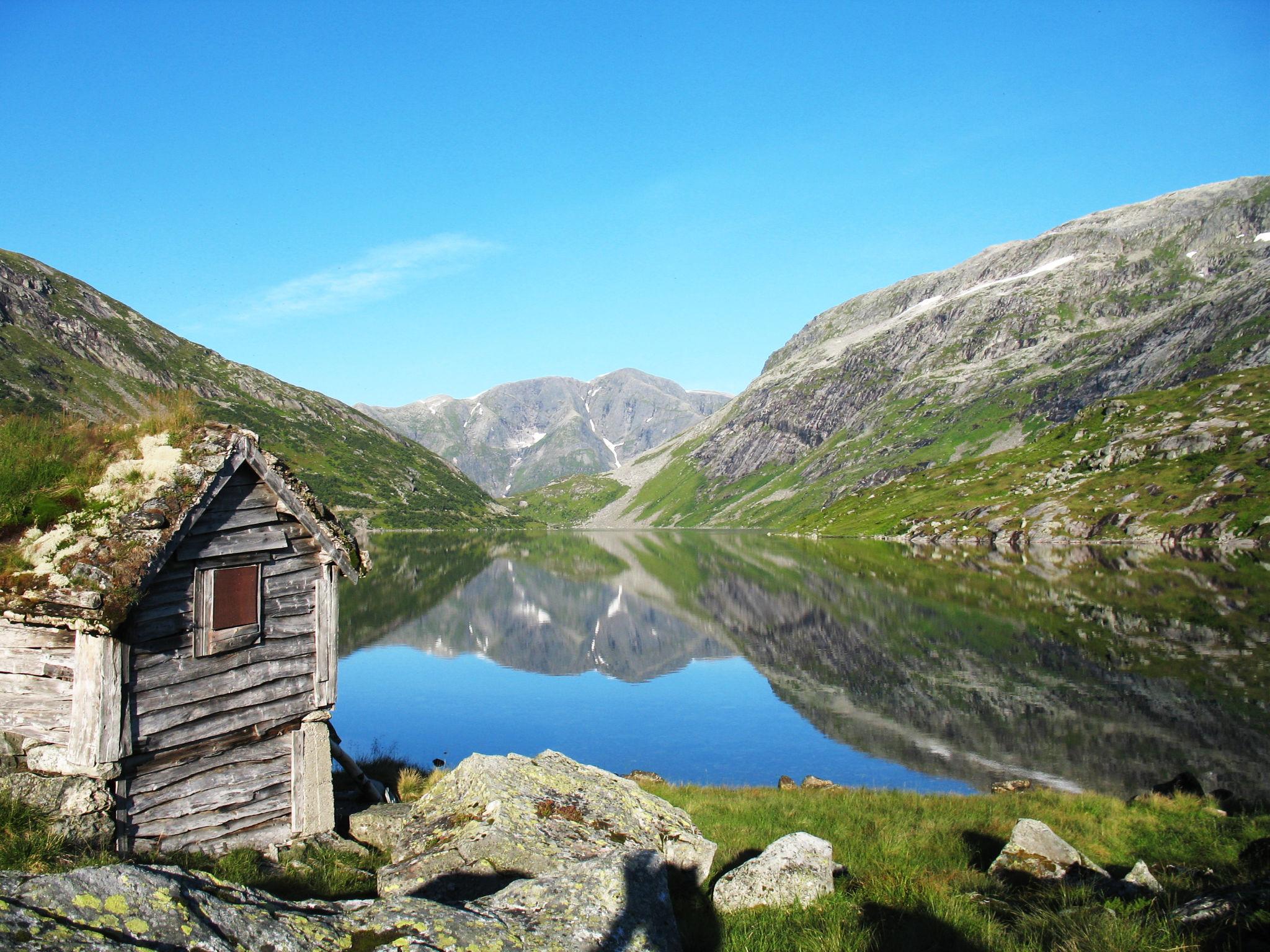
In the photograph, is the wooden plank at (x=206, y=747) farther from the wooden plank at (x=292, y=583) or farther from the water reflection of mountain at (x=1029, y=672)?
the water reflection of mountain at (x=1029, y=672)

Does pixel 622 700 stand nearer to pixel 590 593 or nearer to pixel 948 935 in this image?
pixel 948 935

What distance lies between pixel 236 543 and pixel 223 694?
116 inches

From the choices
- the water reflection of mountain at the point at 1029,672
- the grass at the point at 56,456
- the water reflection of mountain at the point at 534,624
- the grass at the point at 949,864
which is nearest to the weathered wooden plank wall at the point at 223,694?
the grass at the point at 56,456

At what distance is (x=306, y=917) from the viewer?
659 centimetres

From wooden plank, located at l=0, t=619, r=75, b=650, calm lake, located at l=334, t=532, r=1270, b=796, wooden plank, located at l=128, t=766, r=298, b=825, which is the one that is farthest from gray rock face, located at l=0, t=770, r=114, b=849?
calm lake, located at l=334, t=532, r=1270, b=796

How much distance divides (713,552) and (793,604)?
3469 inches

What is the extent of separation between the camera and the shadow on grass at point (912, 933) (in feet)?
32.2

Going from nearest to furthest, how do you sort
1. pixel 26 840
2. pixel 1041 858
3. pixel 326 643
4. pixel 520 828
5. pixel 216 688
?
pixel 26 840
pixel 520 828
pixel 1041 858
pixel 216 688
pixel 326 643

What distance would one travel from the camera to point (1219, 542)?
116m

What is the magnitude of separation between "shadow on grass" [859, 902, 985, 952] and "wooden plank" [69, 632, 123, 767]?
12472 millimetres

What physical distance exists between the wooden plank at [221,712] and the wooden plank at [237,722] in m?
0.01

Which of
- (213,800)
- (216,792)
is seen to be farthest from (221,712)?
(213,800)

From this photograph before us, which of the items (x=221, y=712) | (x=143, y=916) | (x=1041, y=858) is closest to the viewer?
(x=143, y=916)

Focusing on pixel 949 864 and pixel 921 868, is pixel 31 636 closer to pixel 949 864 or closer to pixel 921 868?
pixel 921 868
